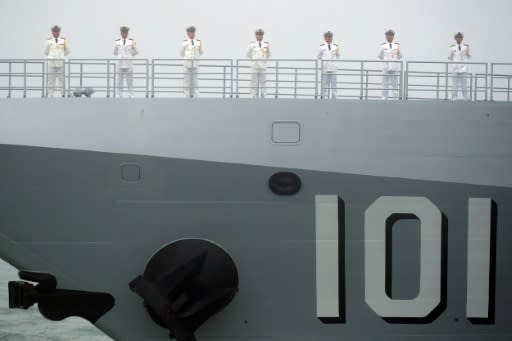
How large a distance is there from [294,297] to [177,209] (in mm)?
1993

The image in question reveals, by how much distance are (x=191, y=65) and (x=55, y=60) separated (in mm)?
2016

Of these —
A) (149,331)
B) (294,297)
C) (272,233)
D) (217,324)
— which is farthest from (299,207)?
(149,331)

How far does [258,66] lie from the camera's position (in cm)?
1305

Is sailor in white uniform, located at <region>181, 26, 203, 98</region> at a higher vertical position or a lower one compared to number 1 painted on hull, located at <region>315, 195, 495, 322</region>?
higher

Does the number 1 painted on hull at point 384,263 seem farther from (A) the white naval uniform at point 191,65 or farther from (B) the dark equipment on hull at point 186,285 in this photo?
(A) the white naval uniform at point 191,65

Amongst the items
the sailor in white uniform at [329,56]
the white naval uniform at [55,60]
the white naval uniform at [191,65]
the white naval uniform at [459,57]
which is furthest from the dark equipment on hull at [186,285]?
the white naval uniform at [459,57]

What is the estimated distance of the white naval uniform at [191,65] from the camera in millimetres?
12595

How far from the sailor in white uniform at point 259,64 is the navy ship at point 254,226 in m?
1.21

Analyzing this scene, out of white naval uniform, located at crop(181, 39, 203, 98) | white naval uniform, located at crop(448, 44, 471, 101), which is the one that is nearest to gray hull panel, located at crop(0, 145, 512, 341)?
white naval uniform, located at crop(181, 39, 203, 98)

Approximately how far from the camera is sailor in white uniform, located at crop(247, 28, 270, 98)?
42.4 ft

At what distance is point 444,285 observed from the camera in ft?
38.3

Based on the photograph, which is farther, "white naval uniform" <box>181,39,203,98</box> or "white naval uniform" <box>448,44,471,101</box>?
"white naval uniform" <box>448,44,471,101</box>

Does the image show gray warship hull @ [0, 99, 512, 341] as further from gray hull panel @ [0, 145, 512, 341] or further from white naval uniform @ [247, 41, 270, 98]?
white naval uniform @ [247, 41, 270, 98]

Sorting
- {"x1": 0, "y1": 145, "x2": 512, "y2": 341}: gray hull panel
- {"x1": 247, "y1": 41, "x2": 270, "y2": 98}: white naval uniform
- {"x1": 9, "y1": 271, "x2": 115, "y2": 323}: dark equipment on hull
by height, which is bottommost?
{"x1": 9, "y1": 271, "x2": 115, "y2": 323}: dark equipment on hull
